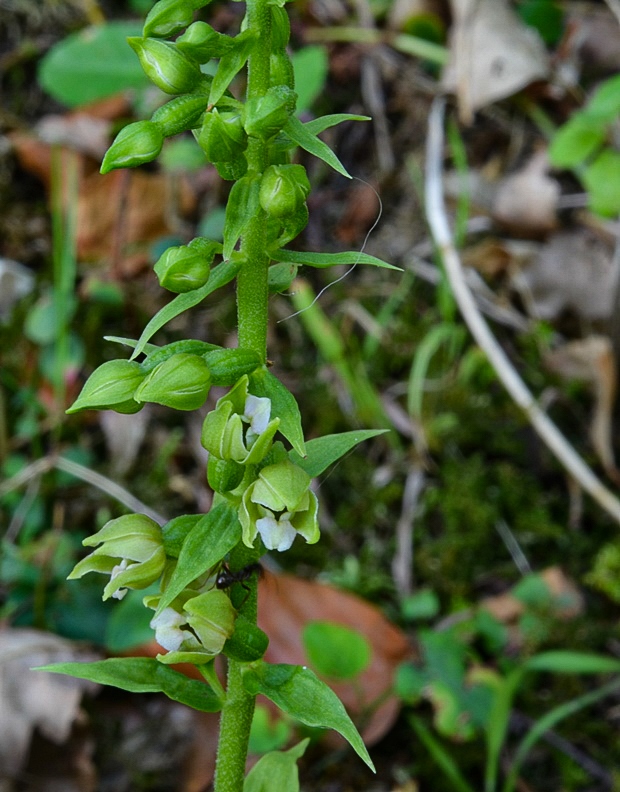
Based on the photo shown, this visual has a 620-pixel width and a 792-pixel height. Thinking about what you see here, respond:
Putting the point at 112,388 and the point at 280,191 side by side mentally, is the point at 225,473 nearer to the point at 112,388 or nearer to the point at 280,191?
the point at 112,388

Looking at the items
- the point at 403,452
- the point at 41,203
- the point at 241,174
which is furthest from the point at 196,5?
the point at 41,203

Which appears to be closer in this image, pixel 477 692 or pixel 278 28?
→ pixel 278 28

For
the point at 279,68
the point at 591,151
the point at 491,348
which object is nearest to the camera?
the point at 279,68

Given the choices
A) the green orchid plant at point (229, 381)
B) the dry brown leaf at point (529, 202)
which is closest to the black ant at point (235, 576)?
the green orchid plant at point (229, 381)

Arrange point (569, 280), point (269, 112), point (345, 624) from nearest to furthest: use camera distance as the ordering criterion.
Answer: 1. point (269, 112)
2. point (345, 624)
3. point (569, 280)

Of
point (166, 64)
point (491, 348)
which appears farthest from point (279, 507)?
point (491, 348)

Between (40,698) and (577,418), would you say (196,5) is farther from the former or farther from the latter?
→ (577,418)
